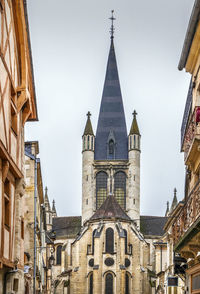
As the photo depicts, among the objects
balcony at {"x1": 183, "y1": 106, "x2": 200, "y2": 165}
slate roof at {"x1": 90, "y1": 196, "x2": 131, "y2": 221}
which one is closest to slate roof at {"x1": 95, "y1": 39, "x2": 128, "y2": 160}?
slate roof at {"x1": 90, "y1": 196, "x2": 131, "y2": 221}

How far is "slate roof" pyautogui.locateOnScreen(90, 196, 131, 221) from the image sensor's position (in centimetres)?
7388

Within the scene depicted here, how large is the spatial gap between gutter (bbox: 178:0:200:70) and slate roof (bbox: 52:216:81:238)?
71.2m

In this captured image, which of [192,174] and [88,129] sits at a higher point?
[88,129]

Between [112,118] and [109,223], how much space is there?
63.4 feet

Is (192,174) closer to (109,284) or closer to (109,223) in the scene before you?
(109,284)

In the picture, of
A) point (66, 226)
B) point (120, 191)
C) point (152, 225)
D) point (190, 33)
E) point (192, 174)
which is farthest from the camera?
point (66, 226)

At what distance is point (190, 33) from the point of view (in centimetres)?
1344

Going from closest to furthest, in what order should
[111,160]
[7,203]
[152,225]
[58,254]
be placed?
[7,203]
[111,160]
[58,254]
[152,225]

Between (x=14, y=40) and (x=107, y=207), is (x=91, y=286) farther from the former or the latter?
(x=14, y=40)

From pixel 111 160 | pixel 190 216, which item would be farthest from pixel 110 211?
pixel 190 216

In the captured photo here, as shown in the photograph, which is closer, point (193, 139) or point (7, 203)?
point (193, 139)

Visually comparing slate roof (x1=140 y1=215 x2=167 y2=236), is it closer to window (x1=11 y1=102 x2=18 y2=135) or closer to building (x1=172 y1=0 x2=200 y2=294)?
building (x1=172 y1=0 x2=200 y2=294)

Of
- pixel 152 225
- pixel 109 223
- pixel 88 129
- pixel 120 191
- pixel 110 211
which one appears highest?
pixel 88 129

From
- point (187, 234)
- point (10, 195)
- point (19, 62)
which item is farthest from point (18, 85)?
point (187, 234)
